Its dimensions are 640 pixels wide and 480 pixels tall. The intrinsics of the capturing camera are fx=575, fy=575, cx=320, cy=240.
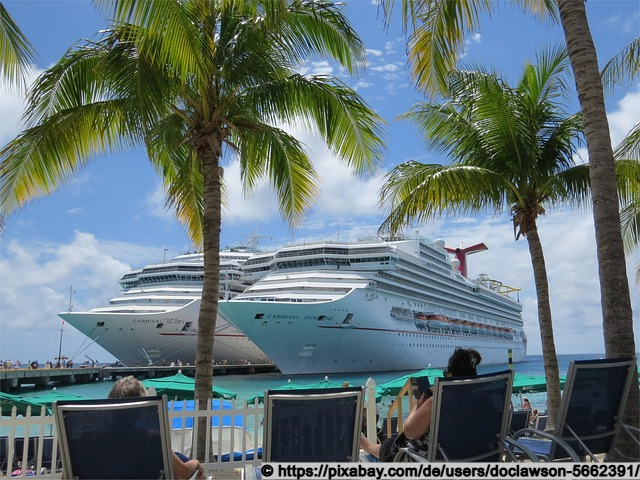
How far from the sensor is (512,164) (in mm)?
8375

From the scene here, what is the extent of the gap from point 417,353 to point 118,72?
3257 centimetres

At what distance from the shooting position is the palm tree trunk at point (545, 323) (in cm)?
793

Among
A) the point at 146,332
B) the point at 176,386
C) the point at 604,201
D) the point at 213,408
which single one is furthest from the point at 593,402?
the point at 146,332

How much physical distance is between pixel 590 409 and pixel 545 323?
528 cm

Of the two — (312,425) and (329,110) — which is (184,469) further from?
(329,110)

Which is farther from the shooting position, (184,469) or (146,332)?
(146,332)

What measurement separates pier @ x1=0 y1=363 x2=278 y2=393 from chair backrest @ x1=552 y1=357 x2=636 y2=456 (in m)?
33.5

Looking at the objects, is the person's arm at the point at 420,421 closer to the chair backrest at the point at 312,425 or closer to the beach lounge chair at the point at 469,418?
the beach lounge chair at the point at 469,418

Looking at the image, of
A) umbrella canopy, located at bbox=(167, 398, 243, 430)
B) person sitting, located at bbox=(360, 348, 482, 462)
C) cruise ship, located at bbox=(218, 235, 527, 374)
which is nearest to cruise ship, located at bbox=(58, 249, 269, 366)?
cruise ship, located at bbox=(218, 235, 527, 374)

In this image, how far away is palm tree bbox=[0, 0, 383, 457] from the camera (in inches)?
239

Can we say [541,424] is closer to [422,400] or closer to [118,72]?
[422,400]

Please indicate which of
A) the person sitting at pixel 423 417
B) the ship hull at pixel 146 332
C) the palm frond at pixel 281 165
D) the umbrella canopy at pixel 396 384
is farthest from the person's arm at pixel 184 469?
the ship hull at pixel 146 332

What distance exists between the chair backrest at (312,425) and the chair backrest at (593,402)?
116 centimetres

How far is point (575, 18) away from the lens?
176 inches
